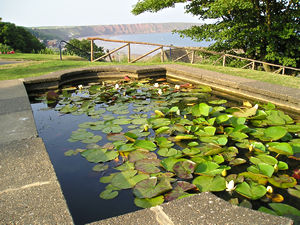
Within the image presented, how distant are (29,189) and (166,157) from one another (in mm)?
1118

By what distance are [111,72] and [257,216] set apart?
521 cm

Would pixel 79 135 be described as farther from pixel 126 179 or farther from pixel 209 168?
pixel 209 168

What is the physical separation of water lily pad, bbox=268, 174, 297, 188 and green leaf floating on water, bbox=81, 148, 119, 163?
121cm

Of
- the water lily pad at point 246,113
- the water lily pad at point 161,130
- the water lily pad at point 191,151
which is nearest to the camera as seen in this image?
the water lily pad at point 191,151

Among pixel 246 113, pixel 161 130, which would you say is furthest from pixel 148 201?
pixel 246 113

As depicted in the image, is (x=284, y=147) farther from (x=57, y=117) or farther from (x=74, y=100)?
(x=74, y=100)

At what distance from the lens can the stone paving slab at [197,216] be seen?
3.48 ft

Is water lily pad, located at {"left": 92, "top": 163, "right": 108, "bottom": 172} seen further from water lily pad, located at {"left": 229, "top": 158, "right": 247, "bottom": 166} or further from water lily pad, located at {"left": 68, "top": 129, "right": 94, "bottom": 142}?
water lily pad, located at {"left": 229, "top": 158, "right": 247, "bottom": 166}

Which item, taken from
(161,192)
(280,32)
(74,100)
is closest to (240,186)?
(161,192)

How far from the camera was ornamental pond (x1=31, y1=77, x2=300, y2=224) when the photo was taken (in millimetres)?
1604

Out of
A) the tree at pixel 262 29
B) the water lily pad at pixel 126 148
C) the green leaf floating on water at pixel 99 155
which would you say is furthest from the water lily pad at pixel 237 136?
the tree at pixel 262 29

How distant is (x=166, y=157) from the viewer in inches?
84.1

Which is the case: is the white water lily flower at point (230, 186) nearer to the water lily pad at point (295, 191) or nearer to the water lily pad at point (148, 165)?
the water lily pad at point (295, 191)

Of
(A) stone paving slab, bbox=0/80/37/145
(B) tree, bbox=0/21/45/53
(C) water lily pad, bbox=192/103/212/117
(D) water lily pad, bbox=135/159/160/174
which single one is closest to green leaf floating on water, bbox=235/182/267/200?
(D) water lily pad, bbox=135/159/160/174
